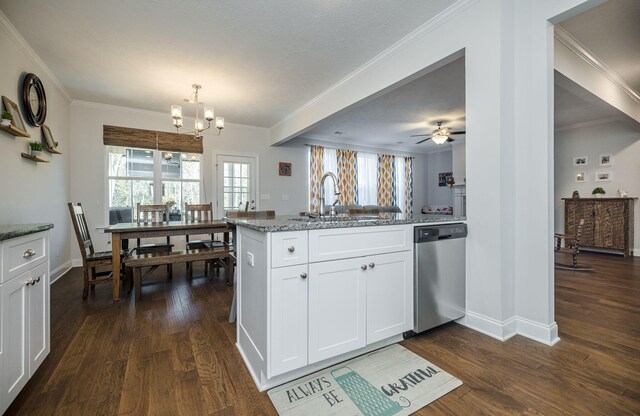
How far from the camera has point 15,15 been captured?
93.7 inches

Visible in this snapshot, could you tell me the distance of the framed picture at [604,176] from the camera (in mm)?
5229

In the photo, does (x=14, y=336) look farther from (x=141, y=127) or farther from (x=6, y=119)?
(x=141, y=127)

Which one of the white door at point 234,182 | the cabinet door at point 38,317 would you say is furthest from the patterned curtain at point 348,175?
the cabinet door at point 38,317

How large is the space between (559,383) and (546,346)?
460 millimetres

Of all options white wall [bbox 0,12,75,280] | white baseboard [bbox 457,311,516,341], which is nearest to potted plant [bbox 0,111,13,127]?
white wall [bbox 0,12,75,280]

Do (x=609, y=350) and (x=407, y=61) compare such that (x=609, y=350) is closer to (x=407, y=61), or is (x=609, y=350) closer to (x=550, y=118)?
(x=550, y=118)

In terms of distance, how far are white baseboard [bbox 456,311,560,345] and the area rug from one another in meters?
0.67

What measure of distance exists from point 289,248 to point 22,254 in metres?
1.36

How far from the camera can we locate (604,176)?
530 centimetres

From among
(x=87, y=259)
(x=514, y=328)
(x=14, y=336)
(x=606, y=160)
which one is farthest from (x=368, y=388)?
(x=606, y=160)

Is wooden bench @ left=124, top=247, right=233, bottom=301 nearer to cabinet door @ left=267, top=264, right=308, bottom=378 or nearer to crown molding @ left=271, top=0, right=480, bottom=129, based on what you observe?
cabinet door @ left=267, top=264, right=308, bottom=378

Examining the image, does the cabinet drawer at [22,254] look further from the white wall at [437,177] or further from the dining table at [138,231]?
the white wall at [437,177]

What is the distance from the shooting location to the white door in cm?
547

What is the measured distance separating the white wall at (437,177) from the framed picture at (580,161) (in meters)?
2.76
